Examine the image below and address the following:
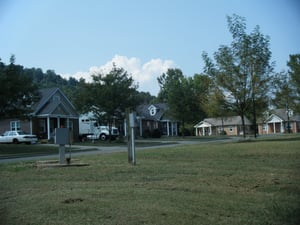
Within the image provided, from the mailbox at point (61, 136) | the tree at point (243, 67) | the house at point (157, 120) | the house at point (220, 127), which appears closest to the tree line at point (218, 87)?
the tree at point (243, 67)

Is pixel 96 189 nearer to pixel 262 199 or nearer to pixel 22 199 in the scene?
pixel 22 199

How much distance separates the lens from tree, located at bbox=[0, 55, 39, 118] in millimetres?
26172

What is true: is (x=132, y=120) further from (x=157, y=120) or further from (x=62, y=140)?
(x=157, y=120)

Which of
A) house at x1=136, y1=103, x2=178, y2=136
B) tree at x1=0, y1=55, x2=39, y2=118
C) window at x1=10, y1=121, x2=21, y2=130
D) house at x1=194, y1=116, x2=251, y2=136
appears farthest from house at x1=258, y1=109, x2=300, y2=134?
tree at x1=0, y1=55, x2=39, y2=118

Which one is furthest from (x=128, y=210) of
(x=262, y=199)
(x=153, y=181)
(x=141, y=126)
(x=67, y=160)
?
(x=141, y=126)

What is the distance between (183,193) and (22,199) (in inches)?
114

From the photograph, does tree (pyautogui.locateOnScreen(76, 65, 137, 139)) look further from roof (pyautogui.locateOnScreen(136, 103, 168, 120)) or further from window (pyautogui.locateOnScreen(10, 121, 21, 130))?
roof (pyautogui.locateOnScreen(136, 103, 168, 120))

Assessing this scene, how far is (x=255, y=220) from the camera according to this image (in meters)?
5.63

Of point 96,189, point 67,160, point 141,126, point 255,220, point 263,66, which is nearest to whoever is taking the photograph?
point 255,220

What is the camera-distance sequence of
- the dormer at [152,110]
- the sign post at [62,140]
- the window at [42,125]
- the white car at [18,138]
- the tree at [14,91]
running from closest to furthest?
the sign post at [62,140] → the tree at [14,91] → the white car at [18,138] → the window at [42,125] → the dormer at [152,110]

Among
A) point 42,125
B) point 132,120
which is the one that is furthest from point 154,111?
point 132,120

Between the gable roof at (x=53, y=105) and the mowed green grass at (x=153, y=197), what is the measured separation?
3415 cm

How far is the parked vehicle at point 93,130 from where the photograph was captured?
4612cm

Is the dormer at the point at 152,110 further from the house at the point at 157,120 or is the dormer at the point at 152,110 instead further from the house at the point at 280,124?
the house at the point at 280,124
